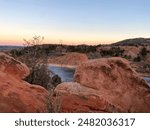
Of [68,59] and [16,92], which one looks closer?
[16,92]

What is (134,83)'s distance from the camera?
23.3 feet

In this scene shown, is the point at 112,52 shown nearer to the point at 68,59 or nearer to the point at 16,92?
the point at 68,59

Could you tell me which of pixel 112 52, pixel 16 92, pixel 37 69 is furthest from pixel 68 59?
pixel 16 92

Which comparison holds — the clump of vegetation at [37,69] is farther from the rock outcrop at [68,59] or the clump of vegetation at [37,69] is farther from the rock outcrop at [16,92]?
the rock outcrop at [68,59]

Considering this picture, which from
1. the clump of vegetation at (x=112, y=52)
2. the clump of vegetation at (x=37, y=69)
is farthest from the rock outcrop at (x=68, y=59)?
the clump of vegetation at (x=37, y=69)

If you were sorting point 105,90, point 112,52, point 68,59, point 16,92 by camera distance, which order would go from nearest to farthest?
point 16,92 → point 105,90 → point 68,59 → point 112,52

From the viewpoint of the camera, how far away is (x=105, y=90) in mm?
6715

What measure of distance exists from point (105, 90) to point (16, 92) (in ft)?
5.29

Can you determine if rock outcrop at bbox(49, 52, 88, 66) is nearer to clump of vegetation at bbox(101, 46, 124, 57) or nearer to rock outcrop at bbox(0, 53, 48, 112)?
clump of vegetation at bbox(101, 46, 124, 57)

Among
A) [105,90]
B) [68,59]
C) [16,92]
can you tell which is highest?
[16,92]

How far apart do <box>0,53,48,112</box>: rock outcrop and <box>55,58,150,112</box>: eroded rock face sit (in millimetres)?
297

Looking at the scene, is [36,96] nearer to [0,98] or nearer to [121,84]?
[0,98]

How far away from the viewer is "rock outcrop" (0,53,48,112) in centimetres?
548

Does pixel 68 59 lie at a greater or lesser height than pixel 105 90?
lesser
